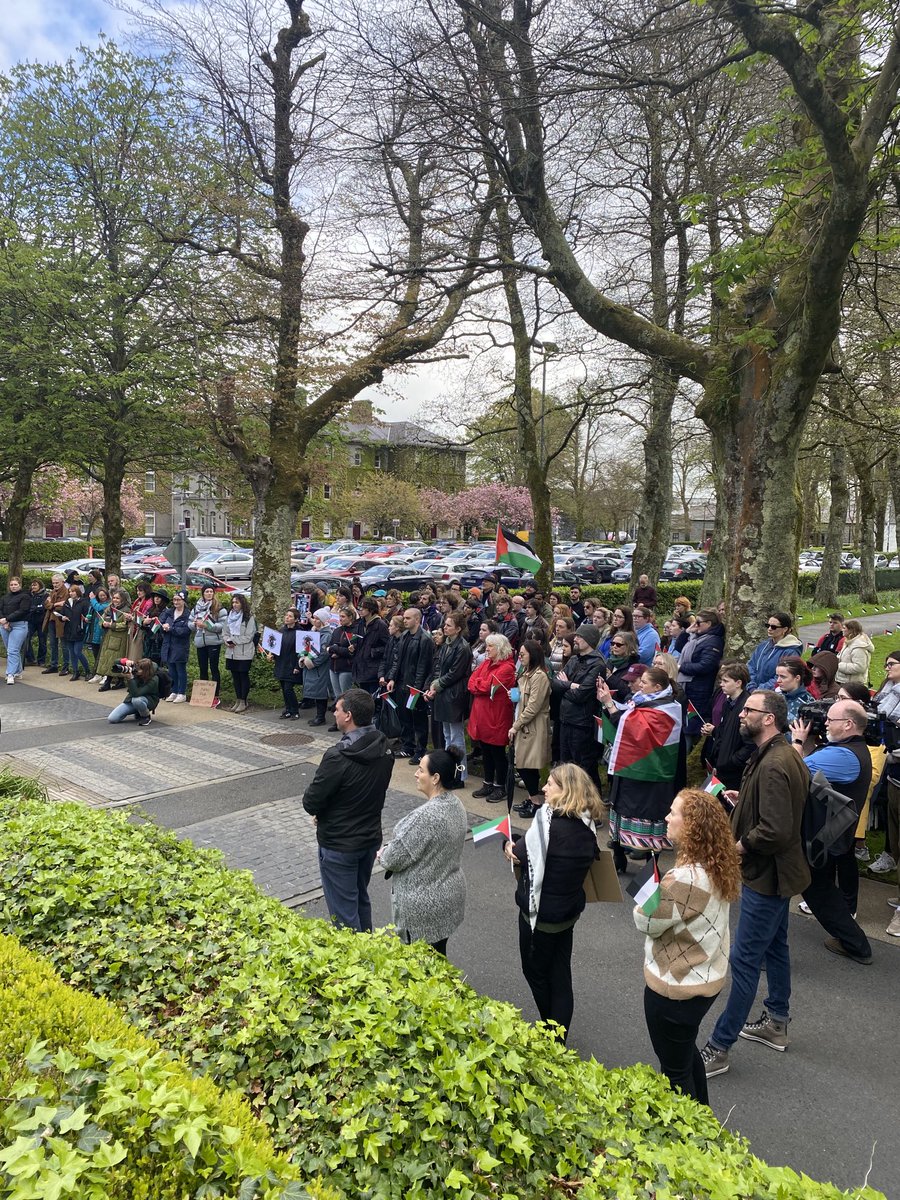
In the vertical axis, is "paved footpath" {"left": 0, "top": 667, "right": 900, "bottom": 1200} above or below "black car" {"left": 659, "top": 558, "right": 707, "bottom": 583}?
below

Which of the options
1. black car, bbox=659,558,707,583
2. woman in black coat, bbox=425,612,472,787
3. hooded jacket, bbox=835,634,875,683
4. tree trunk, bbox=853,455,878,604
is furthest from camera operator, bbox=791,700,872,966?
black car, bbox=659,558,707,583

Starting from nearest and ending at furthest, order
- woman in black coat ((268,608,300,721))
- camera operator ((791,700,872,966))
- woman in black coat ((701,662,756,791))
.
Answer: camera operator ((791,700,872,966)) < woman in black coat ((701,662,756,791)) < woman in black coat ((268,608,300,721))

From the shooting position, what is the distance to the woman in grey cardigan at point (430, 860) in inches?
171


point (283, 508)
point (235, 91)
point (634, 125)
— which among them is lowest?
point (283, 508)

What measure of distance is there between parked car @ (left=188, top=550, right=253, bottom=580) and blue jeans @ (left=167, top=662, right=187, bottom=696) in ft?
70.3

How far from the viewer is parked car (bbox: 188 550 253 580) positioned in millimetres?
35625

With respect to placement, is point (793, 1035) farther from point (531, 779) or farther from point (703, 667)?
point (703, 667)

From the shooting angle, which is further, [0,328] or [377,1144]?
[0,328]

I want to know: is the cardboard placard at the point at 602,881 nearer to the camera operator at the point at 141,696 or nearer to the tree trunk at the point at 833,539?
the camera operator at the point at 141,696

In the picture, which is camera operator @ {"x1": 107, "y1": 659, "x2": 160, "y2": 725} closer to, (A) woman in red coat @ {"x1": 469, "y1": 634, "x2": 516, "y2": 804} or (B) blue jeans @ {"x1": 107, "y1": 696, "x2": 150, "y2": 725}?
(B) blue jeans @ {"x1": 107, "y1": 696, "x2": 150, "y2": 725}

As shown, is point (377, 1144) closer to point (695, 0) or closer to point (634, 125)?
point (695, 0)

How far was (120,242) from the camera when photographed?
19.2 m

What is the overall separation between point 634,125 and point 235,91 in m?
7.99

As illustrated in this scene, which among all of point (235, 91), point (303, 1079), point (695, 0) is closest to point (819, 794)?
point (303, 1079)
